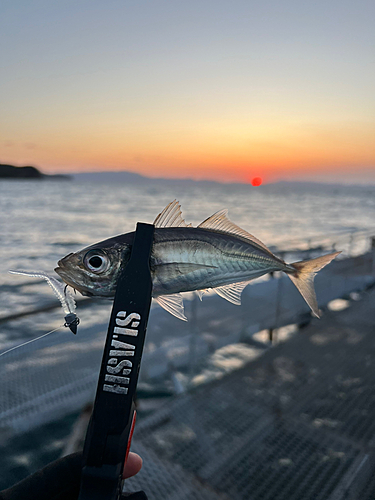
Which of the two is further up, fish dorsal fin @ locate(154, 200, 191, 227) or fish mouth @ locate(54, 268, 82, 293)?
fish dorsal fin @ locate(154, 200, 191, 227)

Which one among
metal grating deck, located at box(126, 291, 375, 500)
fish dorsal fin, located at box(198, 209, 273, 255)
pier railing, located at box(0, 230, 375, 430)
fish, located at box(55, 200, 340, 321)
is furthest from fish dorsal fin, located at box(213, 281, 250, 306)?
metal grating deck, located at box(126, 291, 375, 500)

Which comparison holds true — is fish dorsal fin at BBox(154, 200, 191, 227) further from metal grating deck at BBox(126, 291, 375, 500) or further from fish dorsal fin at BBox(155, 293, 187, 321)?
metal grating deck at BBox(126, 291, 375, 500)

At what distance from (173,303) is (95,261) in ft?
0.61

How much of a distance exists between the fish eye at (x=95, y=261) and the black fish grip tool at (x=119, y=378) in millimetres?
50

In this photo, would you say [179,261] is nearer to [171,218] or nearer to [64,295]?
[171,218]

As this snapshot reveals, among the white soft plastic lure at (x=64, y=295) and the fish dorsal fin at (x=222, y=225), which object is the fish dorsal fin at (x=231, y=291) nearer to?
the fish dorsal fin at (x=222, y=225)

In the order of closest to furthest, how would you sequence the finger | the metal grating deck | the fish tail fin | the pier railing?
the fish tail fin
the finger
the metal grating deck
the pier railing

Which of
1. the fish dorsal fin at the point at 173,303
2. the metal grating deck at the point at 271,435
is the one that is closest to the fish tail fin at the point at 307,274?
the fish dorsal fin at the point at 173,303

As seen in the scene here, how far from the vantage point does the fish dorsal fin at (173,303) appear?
76 cm

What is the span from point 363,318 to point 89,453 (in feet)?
22.2

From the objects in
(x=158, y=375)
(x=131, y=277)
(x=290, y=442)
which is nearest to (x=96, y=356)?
(x=158, y=375)

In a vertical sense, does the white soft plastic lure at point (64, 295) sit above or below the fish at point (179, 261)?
below

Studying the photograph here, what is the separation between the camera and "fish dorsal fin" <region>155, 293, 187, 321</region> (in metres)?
0.76

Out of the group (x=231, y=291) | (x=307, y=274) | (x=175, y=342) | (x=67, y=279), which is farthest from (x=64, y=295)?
(x=175, y=342)
